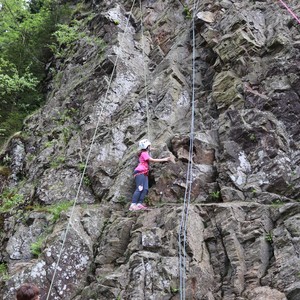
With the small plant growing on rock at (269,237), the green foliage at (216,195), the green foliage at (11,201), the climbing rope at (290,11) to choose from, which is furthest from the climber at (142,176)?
the climbing rope at (290,11)

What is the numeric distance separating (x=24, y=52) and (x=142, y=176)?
1329 cm

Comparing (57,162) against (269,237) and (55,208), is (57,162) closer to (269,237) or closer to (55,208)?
(55,208)

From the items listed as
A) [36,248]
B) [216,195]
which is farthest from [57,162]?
[216,195]

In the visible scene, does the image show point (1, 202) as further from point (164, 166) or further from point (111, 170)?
point (164, 166)

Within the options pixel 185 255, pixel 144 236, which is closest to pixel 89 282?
pixel 144 236

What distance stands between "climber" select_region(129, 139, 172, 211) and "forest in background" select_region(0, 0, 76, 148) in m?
8.81

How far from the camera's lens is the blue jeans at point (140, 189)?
8.73 metres

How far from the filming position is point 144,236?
741 cm

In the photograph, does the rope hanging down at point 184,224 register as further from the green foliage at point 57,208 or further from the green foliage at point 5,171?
the green foliage at point 5,171

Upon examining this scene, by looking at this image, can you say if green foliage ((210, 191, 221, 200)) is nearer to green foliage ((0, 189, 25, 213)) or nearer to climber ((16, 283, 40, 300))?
climber ((16, 283, 40, 300))

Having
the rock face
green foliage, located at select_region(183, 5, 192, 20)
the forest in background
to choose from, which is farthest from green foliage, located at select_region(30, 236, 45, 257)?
green foliage, located at select_region(183, 5, 192, 20)

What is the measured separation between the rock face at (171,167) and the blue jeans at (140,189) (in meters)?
0.24

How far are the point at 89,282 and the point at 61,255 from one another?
83 cm

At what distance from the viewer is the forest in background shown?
651 inches
